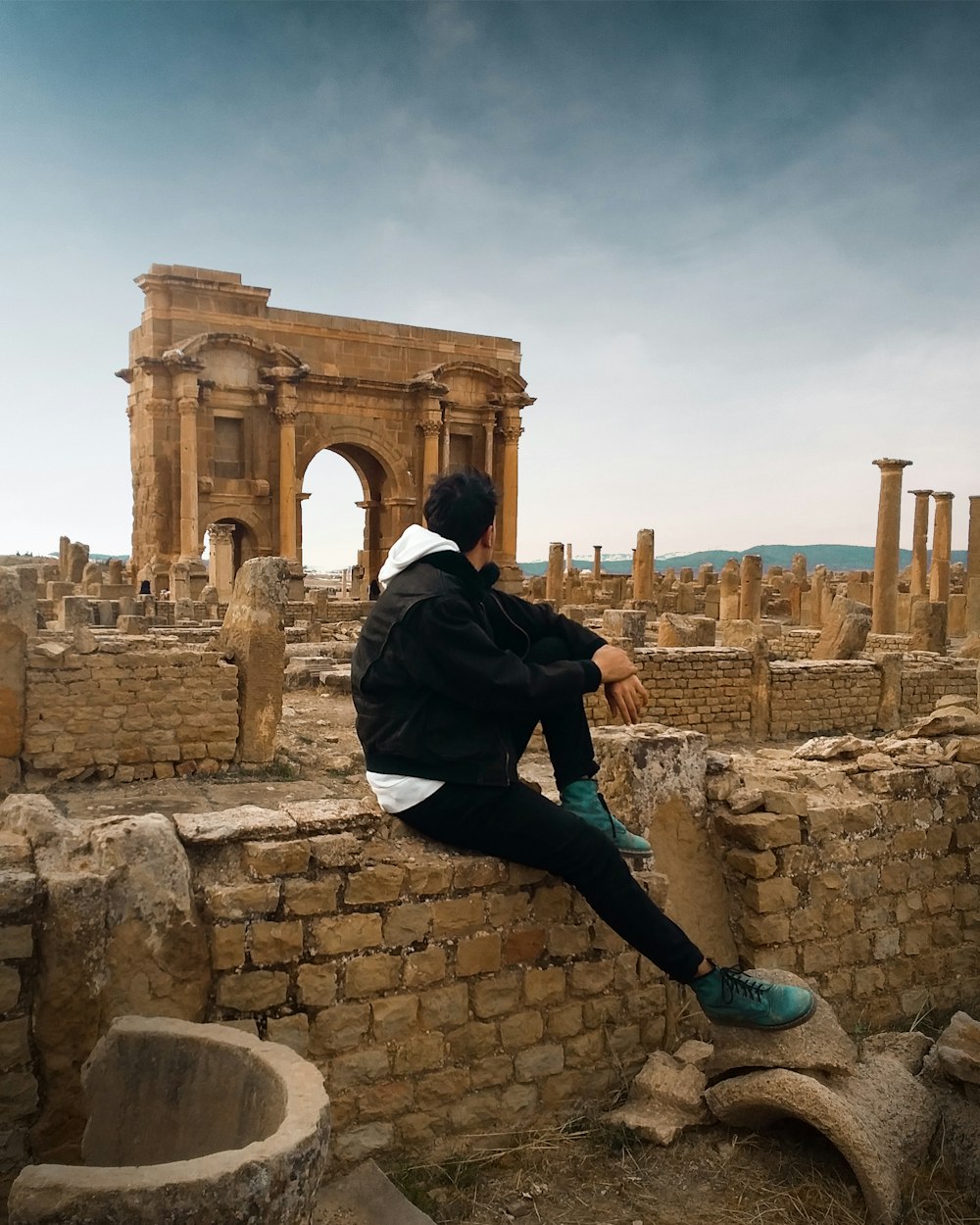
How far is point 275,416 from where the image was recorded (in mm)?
27688

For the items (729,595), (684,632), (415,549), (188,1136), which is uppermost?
(415,549)

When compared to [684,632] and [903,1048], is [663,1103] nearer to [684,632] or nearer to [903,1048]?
[903,1048]

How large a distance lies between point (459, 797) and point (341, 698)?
10.1m

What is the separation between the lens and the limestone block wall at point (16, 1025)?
222 centimetres

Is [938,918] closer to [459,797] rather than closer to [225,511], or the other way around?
[459,797]

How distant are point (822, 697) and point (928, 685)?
6.35ft

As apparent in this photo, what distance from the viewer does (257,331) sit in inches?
1079

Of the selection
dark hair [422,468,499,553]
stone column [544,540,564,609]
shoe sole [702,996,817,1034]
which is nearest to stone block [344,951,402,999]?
shoe sole [702,996,817,1034]

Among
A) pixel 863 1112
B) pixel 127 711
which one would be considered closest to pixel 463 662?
pixel 863 1112

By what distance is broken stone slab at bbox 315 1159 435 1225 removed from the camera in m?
2.46

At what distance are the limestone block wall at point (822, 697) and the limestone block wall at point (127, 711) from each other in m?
7.15

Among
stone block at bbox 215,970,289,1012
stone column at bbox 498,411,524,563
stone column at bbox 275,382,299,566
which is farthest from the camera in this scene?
stone column at bbox 498,411,524,563

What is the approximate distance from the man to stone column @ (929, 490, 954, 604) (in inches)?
1152

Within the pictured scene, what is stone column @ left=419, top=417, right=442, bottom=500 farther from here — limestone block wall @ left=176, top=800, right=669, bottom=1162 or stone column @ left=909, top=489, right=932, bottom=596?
limestone block wall @ left=176, top=800, right=669, bottom=1162
